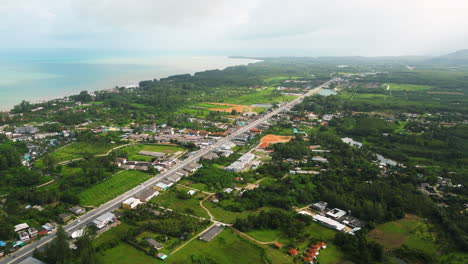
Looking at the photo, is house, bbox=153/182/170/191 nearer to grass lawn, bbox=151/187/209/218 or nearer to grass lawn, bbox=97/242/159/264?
grass lawn, bbox=151/187/209/218

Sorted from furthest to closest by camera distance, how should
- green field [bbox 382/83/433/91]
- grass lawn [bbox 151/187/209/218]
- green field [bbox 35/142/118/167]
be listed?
green field [bbox 382/83/433/91], green field [bbox 35/142/118/167], grass lawn [bbox 151/187/209/218]

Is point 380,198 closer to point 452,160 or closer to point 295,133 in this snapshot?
point 452,160

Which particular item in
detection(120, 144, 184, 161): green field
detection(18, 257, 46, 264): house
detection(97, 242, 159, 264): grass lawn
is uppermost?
detection(18, 257, 46, 264): house

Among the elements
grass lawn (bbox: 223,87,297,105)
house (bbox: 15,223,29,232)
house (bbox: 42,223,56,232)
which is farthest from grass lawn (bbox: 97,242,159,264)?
grass lawn (bbox: 223,87,297,105)

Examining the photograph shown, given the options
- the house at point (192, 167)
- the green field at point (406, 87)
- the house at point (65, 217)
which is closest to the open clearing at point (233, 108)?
the house at point (192, 167)

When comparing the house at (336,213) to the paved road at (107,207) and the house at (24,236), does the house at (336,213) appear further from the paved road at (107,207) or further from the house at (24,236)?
the house at (24,236)

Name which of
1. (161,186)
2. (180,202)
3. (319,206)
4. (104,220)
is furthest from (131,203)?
(319,206)

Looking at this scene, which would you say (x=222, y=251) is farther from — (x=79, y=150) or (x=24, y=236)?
(x=79, y=150)
